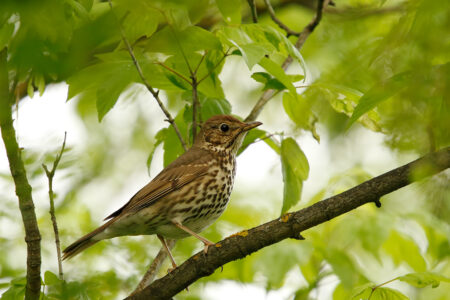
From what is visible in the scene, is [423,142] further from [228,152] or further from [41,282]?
[228,152]

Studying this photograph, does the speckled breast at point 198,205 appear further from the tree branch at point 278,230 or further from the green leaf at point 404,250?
the green leaf at point 404,250

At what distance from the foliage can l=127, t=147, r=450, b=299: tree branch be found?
29 cm

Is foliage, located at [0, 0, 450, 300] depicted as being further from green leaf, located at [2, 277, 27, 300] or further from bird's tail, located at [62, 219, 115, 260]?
bird's tail, located at [62, 219, 115, 260]

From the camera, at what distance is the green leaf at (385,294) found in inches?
134

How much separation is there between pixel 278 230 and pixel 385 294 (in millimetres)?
842

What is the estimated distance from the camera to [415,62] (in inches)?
49.3

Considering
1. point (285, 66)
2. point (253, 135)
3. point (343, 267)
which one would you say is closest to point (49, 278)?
point (253, 135)

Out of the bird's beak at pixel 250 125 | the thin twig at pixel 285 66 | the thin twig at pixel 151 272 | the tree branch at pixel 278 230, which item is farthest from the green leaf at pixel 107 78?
the thin twig at pixel 285 66

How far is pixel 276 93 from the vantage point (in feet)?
15.4

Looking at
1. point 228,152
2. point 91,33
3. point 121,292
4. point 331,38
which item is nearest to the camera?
point 91,33

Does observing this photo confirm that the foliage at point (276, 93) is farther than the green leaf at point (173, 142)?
No

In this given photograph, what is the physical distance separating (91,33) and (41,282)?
98.7 inches

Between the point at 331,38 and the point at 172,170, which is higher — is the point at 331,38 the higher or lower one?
the lower one

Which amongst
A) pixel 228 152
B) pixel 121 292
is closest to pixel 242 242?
pixel 121 292
